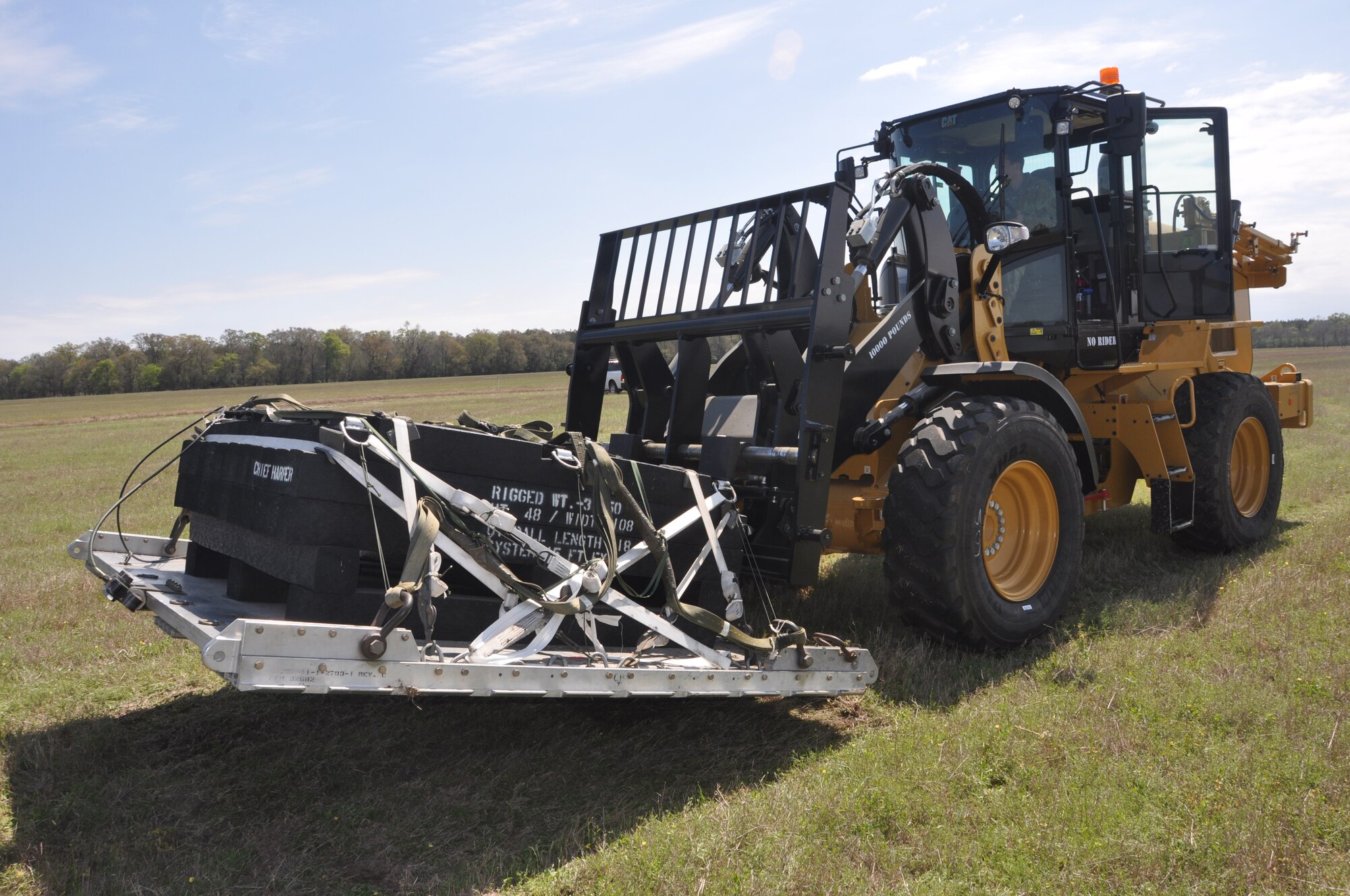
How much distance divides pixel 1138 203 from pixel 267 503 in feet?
19.9

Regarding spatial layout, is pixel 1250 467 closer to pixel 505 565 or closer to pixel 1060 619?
pixel 1060 619

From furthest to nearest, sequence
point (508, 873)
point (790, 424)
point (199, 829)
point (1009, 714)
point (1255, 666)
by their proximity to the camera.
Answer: point (790, 424), point (1255, 666), point (1009, 714), point (199, 829), point (508, 873)

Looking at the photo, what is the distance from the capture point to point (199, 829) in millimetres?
3543

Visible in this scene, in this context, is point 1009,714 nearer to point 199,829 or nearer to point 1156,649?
point 1156,649

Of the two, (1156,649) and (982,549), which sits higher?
(982,549)

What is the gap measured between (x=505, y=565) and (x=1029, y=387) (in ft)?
11.5

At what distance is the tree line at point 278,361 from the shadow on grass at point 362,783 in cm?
5827

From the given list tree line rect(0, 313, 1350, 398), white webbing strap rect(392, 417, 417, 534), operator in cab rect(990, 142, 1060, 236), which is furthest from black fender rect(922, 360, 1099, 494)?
tree line rect(0, 313, 1350, 398)

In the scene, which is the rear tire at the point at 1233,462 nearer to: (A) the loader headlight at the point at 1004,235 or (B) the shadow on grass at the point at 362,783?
(A) the loader headlight at the point at 1004,235

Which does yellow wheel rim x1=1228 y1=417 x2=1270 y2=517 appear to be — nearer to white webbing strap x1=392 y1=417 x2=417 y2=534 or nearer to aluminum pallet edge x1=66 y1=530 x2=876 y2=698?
aluminum pallet edge x1=66 y1=530 x2=876 y2=698

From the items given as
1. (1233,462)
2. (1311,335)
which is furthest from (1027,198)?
(1311,335)

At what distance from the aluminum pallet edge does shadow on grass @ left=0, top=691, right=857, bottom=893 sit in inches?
13.3

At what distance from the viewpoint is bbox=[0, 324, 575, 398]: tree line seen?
64.8 metres

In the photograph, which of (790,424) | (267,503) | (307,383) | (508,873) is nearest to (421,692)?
(508,873)
